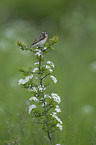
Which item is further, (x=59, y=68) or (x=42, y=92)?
(x=59, y=68)

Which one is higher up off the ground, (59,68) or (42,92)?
(59,68)

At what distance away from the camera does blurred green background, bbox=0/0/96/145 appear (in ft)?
8.97

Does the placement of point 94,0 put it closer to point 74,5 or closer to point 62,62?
point 74,5

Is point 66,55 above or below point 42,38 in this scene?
above

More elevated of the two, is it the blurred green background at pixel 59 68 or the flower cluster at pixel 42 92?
the blurred green background at pixel 59 68

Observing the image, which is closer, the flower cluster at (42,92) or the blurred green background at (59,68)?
the flower cluster at (42,92)

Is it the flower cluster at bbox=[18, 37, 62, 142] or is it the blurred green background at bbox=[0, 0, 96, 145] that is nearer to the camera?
the flower cluster at bbox=[18, 37, 62, 142]

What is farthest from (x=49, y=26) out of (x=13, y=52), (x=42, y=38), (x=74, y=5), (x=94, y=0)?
(x=42, y=38)

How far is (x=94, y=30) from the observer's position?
6691mm

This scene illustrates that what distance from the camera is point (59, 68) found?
543 cm

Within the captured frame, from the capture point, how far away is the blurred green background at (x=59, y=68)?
8.97ft

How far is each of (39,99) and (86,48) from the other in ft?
16.9

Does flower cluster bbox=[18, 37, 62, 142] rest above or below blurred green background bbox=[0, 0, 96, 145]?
below

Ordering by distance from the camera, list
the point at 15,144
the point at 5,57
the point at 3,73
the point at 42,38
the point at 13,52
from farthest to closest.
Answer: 1. the point at 13,52
2. the point at 5,57
3. the point at 3,73
4. the point at 42,38
5. the point at 15,144
